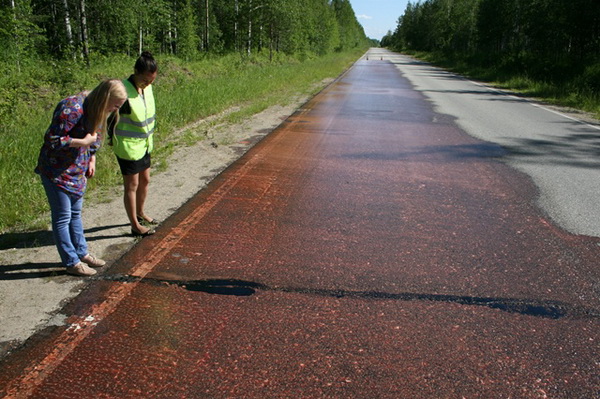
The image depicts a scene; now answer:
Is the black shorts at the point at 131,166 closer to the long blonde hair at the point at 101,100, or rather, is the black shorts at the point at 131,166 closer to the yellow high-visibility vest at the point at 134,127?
the yellow high-visibility vest at the point at 134,127

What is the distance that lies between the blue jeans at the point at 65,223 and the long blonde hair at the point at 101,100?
570 mm

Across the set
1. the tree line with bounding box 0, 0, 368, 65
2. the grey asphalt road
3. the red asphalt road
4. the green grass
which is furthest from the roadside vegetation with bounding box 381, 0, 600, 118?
the tree line with bounding box 0, 0, 368, 65

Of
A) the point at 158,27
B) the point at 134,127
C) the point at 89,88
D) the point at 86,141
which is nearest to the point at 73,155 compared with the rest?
the point at 86,141

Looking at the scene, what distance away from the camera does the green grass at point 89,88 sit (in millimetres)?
5270

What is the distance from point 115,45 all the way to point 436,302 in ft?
95.5

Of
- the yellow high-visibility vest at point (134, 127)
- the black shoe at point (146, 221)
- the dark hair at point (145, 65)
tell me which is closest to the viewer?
the dark hair at point (145, 65)

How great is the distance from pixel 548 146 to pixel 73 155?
28.8 feet

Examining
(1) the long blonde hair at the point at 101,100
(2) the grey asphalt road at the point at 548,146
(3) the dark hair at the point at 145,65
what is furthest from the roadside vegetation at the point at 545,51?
(1) the long blonde hair at the point at 101,100

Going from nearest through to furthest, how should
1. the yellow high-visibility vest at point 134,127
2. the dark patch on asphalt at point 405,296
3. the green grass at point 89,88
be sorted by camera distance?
the dark patch on asphalt at point 405,296 < the yellow high-visibility vest at point 134,127 < the green grass at point 89,88

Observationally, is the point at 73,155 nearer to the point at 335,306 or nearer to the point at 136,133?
the point at 136,133

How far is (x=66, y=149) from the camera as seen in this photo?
3.40 meters

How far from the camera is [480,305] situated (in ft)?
11.0

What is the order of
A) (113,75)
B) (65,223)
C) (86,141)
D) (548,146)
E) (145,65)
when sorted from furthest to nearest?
(113,75) → (548,146) → (145,65) → (65,223) → (86,141)

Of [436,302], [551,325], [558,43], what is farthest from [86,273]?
[558,43]
